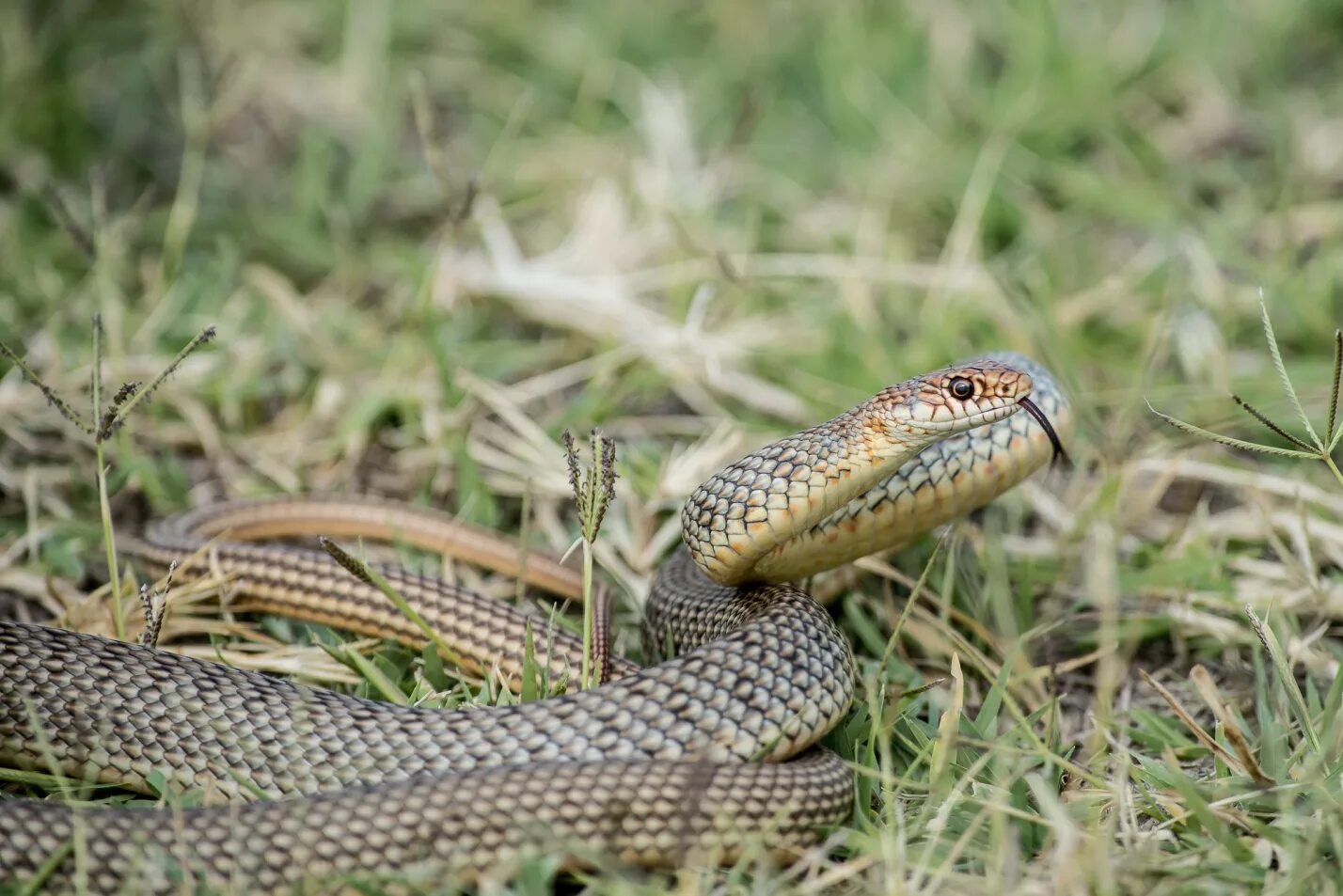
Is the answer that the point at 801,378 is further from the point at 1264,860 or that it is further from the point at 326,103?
the point at 326,103

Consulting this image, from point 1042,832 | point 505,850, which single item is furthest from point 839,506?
point 505,850

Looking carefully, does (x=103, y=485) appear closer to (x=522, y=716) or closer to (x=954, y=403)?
(x=522, y=716)

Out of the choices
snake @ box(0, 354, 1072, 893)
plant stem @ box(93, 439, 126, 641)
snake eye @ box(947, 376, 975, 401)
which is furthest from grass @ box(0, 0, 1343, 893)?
snake eye @ box(947, 376, 975, 401)

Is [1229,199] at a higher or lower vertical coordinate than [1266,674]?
higher

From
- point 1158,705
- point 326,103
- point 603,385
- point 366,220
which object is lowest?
point 1158,705

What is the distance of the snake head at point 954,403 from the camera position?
4.26m

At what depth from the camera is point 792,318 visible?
7094mm

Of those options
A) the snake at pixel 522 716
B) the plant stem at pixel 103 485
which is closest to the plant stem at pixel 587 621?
the snake at pixel 522 716

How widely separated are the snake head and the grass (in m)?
0.42

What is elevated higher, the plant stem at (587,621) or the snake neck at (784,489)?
the snake neck at (784,489)

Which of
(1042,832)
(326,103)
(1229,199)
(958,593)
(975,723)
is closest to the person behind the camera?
(1042,832)

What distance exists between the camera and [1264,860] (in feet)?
11.1

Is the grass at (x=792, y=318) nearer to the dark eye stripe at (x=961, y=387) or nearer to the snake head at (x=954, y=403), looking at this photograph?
the snake head at (x=954, y=403)

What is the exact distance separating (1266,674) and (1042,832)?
157 cm
